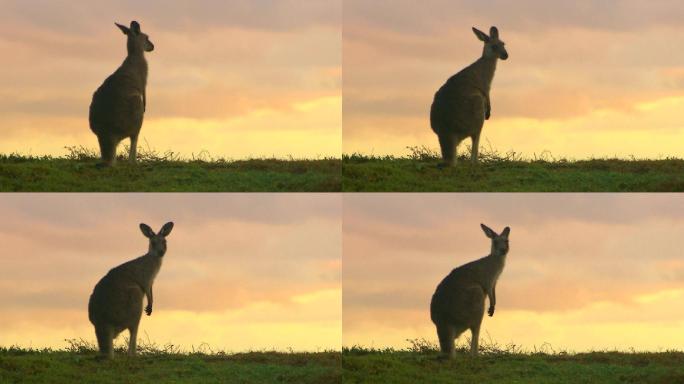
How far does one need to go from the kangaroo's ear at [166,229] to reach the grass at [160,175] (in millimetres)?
561

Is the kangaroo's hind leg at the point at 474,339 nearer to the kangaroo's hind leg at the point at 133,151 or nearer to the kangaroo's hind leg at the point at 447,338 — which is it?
the kangaroo's hind leg at the point at 447,338

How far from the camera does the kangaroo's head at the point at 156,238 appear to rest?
2484 centimetres

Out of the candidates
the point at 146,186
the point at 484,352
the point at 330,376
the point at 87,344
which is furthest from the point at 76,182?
the point at 484,352

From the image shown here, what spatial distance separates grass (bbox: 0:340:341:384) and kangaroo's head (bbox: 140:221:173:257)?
1621 millimetres

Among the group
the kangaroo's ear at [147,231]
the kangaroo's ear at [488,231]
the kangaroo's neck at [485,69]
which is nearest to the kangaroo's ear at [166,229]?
the kangaroo's ear at [147,231]

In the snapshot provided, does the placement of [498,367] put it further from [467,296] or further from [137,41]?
[137,41]

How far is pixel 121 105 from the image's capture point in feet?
82.1

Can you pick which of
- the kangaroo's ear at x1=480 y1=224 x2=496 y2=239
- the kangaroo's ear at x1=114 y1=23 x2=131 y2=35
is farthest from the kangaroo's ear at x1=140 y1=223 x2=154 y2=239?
the kangaroo's ear at x1=480 y1=224 x2=496 y2=239

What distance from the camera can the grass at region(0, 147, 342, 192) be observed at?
81.2ft

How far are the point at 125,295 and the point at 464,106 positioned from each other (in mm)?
6434

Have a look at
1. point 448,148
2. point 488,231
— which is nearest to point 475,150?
point 448,148

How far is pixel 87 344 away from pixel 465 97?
24.8ft

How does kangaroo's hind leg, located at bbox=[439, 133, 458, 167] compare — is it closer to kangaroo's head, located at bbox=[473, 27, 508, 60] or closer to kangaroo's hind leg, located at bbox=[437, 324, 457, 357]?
kangaroo's head, located at bbox=[473, 27, 508, 60]

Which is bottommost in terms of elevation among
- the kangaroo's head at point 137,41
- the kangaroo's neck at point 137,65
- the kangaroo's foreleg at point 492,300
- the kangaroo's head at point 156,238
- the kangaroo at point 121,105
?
the kangaroo's foreleg at point 492,300
